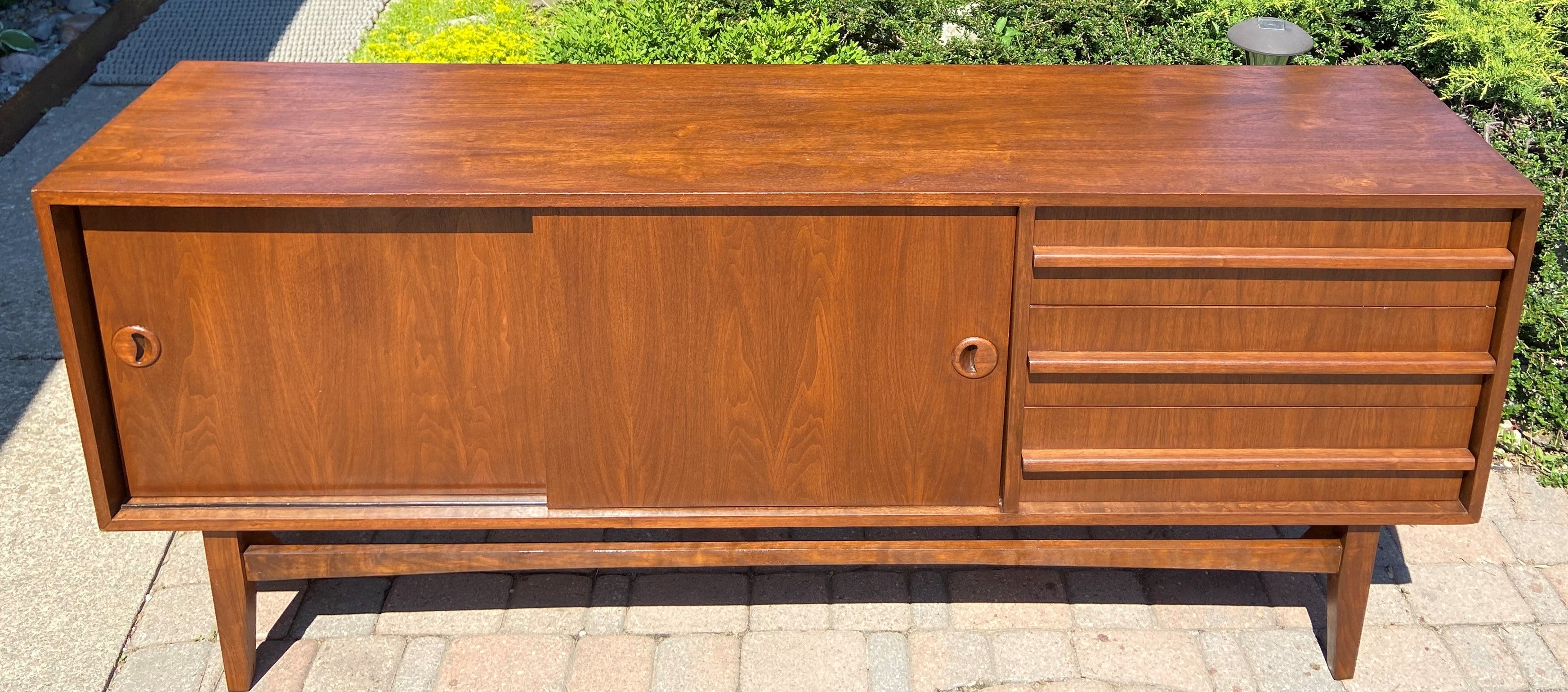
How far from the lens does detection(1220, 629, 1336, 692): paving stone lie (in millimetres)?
2855

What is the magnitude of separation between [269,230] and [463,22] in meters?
3.61

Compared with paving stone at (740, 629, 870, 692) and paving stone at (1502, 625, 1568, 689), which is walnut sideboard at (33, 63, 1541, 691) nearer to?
paving stone at (740, 629, 870, 692)

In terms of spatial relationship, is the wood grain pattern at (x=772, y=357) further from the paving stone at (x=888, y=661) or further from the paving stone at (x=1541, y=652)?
the paving stone at (x=1541, y=652)

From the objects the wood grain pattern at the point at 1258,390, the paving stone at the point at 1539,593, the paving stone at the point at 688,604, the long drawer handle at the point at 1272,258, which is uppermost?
the long drawer handle at the point at 1272,258

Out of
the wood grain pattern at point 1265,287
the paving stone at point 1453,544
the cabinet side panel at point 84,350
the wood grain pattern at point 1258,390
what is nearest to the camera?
the cabinet side panel at point 84,350

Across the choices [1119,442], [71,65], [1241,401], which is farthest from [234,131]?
[71,65]

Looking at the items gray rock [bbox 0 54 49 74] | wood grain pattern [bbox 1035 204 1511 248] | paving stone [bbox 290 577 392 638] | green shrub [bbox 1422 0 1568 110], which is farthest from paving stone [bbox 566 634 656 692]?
gray rock [bbox 0 54 49 74]

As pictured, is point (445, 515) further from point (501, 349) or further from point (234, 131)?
point (234, 131)

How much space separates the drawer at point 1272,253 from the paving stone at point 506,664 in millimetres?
1308

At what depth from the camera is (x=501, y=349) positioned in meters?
2.46

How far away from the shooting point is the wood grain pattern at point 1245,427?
8.29ft

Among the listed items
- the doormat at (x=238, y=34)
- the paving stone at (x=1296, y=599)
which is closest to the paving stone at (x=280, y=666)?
the paving stone at (x=1296, y=599)

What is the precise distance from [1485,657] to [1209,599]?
1.90 feet

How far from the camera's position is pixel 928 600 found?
10.2 feet
